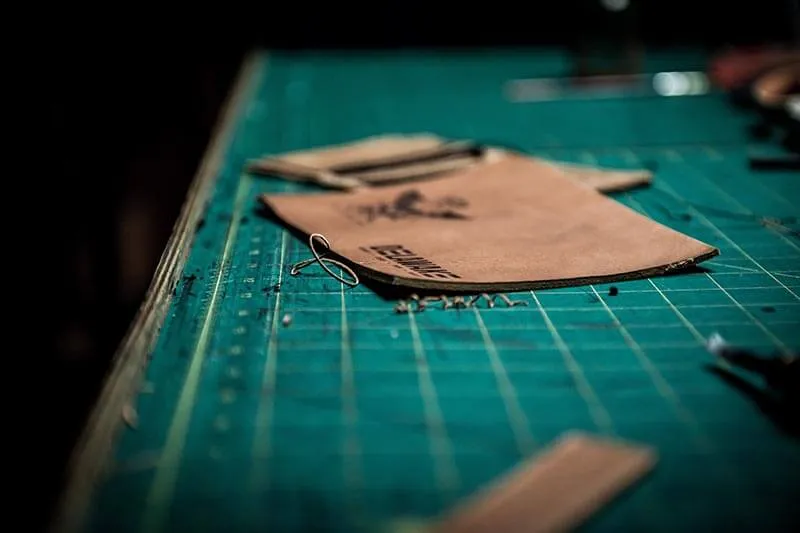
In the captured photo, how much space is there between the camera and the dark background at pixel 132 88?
282 cm

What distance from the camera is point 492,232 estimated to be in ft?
3.92

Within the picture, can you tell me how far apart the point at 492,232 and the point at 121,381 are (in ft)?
1.75

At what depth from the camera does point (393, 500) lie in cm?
65

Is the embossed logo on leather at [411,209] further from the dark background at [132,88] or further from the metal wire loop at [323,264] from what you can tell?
the dark background at [132,88]

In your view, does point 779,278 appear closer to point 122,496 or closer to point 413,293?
point 413,293

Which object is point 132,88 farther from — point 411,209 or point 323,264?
point 323,264

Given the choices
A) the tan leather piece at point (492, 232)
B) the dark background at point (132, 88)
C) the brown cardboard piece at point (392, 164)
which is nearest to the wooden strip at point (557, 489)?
the tan leather piece at point (492, 232)

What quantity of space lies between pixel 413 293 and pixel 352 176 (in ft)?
1.89

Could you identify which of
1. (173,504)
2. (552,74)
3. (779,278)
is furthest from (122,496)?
(552,74)

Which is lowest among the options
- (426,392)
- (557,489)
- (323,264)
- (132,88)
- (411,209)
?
(557,489)

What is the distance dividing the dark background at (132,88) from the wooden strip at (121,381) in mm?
1262

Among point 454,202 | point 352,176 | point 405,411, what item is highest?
point 352,176

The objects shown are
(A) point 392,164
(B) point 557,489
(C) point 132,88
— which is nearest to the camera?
(B) point 557,489

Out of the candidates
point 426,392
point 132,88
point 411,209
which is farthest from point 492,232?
point 132,88
